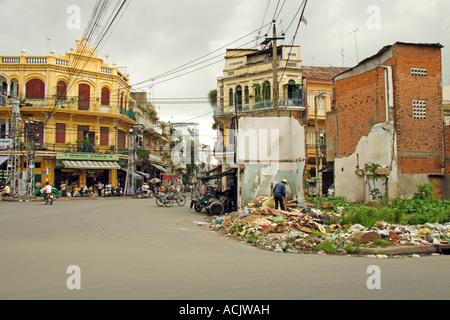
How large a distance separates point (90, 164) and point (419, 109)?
105ft

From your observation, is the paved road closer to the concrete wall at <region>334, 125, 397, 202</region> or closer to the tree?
the concrete wall at <region>334, 125, 397, 202</region>

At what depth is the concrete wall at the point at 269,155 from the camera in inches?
735

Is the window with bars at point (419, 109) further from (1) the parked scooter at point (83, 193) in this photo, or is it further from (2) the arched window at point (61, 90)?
(2) the arched window at point (61, 90)

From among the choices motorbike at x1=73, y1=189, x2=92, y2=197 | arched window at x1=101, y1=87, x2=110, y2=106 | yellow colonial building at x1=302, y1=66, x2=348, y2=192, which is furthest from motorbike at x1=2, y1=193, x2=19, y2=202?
yellow colonial building at x1=302, y1=66, x2=348, y2=192

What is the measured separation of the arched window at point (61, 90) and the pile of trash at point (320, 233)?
3146 cm

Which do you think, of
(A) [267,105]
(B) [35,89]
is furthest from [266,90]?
(B) [35,89]

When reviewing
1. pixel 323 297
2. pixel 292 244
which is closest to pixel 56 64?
pixel 292 244

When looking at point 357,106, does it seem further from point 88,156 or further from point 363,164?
point 88,156

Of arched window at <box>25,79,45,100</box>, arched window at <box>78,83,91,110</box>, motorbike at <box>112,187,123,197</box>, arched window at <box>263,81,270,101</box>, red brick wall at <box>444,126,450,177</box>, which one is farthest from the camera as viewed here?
arched window at <box>78,83,91,110</box>

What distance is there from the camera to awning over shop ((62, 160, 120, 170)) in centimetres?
3703

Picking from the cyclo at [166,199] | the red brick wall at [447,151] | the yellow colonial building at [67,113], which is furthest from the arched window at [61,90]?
the red brick wall at [447,151]

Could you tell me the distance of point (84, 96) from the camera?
39750 millimetres

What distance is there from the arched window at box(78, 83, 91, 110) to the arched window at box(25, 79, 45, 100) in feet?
12.1

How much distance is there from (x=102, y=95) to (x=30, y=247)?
3488 cm
